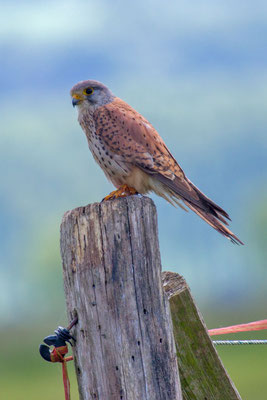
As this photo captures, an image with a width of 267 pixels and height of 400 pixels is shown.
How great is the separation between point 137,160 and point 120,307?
1.73m

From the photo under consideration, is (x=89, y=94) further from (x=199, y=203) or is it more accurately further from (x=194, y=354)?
(x=194, y=354)

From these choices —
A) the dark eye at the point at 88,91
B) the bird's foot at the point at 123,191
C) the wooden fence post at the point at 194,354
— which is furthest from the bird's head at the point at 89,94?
the wooden fence post at the point at 194,354

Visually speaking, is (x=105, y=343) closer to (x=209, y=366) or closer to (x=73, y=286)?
(x=73, y=286)

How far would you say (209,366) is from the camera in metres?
2.82

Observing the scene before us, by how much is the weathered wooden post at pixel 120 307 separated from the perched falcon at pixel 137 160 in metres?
1.31

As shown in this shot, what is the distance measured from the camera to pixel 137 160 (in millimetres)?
3896

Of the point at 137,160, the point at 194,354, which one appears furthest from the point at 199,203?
the point at 194,354

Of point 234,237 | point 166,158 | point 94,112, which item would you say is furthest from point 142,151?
point 234,237

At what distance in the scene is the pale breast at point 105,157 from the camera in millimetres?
3953

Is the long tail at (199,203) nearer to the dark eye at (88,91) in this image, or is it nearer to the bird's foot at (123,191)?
the bird's foot at (123,191)

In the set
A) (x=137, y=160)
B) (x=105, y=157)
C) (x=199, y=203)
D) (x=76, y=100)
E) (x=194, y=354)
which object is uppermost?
(x=76, y=100)

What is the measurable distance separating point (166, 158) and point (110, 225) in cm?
166

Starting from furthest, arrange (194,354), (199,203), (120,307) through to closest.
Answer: (199,203) < (194,354) < (120,307)

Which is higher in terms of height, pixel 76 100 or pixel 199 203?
pixel 76 100
